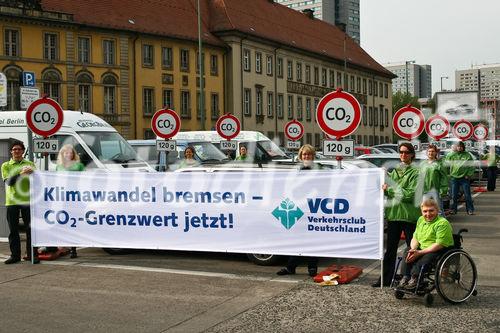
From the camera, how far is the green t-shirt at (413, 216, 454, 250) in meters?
8.17

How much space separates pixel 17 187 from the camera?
1150cm

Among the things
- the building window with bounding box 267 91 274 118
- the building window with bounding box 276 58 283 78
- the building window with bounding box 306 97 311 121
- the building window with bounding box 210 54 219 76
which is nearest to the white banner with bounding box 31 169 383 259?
the building window with bounding box 210 54 219 76

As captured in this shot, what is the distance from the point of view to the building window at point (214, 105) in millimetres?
60500

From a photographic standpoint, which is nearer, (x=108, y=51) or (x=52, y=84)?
(x=52, y=84)

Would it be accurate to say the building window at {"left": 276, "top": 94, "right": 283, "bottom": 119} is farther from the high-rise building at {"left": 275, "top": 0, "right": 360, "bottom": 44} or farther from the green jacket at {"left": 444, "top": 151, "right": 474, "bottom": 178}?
the high-rise building at {"left": 275, "top": 0, "right": 360, "bottom": 44}

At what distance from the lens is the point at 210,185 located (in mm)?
10523

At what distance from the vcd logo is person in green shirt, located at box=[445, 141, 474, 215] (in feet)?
31.2

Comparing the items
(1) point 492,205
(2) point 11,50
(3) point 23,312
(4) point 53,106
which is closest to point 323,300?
(3) point 23,312

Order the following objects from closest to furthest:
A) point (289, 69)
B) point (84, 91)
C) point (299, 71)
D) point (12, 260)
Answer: point (12, 260) < point (84, 91) < point (289, 69) < point (299, 71)

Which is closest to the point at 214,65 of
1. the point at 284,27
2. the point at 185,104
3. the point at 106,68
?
the point at 185,104

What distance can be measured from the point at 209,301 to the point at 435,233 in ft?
9.17

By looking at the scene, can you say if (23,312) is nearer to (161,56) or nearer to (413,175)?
(413,175)

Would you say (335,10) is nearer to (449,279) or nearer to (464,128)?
(464,128)

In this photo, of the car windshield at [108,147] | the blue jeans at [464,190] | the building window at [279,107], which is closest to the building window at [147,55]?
the building window at [279,107]
